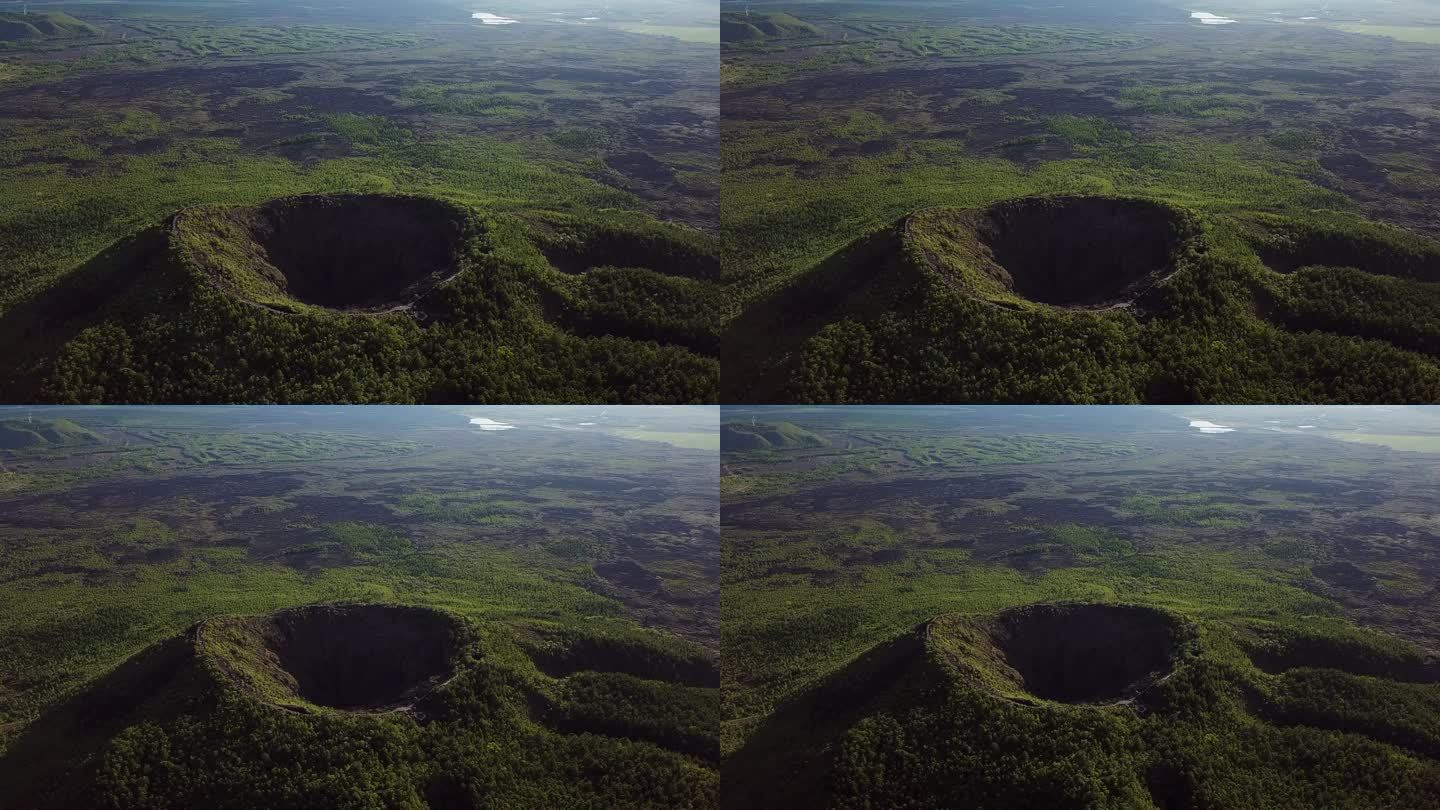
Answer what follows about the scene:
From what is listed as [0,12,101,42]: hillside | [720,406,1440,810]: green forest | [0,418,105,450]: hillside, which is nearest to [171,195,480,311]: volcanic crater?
[720,406,1440,810]: green forest

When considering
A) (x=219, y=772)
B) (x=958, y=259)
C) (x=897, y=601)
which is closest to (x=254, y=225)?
(x=219, y=772)

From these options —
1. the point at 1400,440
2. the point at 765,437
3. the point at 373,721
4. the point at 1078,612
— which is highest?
the point at 765,437

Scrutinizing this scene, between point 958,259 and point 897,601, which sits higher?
point 958,259

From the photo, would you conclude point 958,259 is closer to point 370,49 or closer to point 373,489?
point 373,489

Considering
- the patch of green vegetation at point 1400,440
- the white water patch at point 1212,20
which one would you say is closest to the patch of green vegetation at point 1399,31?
the white water patch at point 1212,20

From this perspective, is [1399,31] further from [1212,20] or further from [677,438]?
[677,438]

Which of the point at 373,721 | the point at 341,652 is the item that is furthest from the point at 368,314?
the point at 341,652

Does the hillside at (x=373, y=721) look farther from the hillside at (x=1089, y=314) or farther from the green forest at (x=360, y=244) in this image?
the hillside at (x=1089, y=314)
